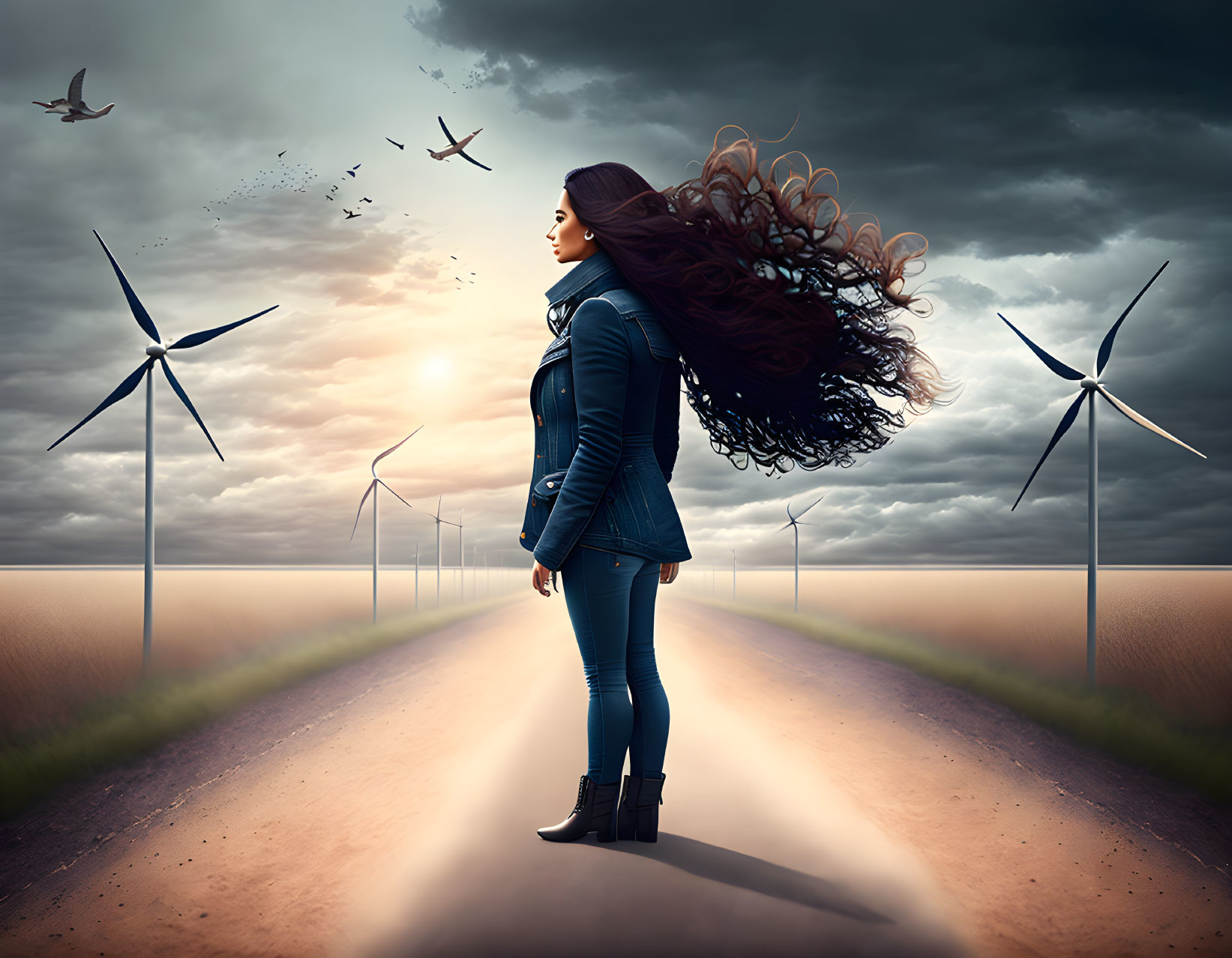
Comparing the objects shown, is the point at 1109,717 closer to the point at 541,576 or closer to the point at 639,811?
the point at 639,811

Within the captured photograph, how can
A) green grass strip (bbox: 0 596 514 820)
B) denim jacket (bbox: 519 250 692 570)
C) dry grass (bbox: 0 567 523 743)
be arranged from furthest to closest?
dry grass (bbox: 0 567 523 743) → green grass strip (bbox: 0 596 514 820) → denim jacket (bbox: 519 250 692 570)

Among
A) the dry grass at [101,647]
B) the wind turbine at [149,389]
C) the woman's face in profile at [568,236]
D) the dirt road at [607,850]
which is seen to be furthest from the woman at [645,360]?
the wind turbine at [149,389]

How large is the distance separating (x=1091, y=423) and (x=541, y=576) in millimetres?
11614

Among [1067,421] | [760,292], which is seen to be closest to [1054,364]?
[1067,421]

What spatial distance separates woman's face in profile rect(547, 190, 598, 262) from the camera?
420 centimetres

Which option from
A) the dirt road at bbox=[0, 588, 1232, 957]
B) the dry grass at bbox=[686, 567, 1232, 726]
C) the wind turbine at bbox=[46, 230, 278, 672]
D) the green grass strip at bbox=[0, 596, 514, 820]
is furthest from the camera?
the wind turbine at bbox=[46, 230, 278, 672]

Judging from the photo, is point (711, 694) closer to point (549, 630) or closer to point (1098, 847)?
point (1098, 847)

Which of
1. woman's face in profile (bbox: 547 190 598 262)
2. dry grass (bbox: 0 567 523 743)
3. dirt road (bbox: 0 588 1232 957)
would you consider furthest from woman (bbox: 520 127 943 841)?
dry grass (bbox: 0 567 523 743)

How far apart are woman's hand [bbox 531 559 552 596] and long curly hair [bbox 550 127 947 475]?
1482 mm

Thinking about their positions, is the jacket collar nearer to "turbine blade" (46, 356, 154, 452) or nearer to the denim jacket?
the denim jacket

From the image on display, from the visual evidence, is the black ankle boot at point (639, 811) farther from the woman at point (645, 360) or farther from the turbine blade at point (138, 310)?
the turbine blade at point (138, 310)

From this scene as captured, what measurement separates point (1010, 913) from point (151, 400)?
12671mm

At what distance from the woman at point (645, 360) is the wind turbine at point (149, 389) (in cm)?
899

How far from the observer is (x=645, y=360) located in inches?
157
